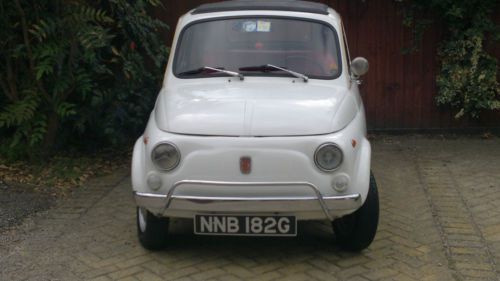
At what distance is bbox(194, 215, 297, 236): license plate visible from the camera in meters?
4.33

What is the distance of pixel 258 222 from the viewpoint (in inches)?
171

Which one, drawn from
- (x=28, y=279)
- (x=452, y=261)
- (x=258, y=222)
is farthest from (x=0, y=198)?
(x=452, y=261)

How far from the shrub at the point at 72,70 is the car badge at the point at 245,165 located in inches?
107

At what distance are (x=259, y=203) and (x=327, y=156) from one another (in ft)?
1.74

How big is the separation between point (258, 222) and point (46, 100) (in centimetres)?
358

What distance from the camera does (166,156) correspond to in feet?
14.2

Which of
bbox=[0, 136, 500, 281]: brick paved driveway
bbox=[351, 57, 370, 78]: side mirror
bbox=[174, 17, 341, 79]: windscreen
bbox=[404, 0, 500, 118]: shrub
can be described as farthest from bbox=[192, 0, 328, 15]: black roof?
bbox=[404, 0, 500, 118]: shrub

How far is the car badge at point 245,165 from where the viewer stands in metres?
4.25

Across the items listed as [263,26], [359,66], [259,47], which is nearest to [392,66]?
[359,66]

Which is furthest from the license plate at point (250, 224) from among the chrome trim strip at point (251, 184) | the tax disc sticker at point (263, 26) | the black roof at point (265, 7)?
the black roof at point (265, 7)

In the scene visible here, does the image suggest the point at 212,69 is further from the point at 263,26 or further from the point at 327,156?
the point at 327,156

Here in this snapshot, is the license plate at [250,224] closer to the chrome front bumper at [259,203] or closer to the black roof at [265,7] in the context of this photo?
the chrome front bumper at [259,203]

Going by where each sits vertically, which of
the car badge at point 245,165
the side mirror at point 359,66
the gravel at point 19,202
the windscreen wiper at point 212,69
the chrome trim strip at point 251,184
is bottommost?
the gravel at point 19,202

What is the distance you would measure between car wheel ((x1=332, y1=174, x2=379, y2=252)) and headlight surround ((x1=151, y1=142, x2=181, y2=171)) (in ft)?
4.42
